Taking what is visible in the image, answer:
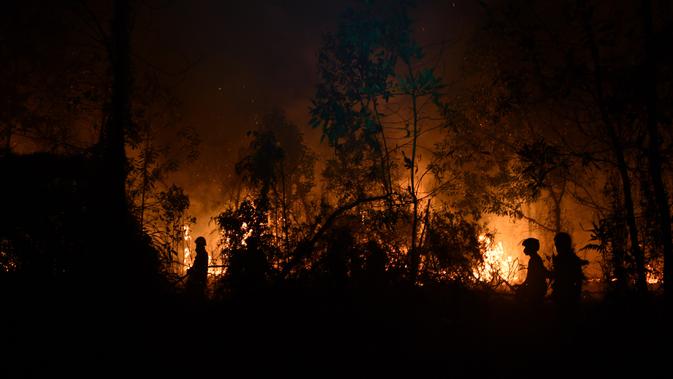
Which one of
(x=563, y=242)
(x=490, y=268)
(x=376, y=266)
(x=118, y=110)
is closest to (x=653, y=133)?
(x=563, y=242)

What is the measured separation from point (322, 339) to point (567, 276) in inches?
153

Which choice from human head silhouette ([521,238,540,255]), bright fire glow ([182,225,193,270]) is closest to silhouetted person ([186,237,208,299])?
bright fire glow ([182,225,193,270])

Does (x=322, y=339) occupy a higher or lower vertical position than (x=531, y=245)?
lower

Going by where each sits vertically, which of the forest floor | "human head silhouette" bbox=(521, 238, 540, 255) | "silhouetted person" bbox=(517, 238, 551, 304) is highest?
"human head silhouette" bbox=(521, 238, 540, 255)

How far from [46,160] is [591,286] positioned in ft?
56.3

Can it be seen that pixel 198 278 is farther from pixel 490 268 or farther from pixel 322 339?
pixel 490 268

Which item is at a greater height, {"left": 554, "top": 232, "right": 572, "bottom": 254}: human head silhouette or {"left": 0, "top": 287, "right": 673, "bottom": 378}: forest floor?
{"left": 554, "top": 232, "right": 572, "bottom": 254}: human head silhouette

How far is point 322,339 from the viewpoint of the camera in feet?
18.5

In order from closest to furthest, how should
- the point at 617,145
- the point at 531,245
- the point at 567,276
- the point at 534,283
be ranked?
1. the point at 567,276
2. the point at 617,145
3. the point at 531,245
4. the point at 534,283

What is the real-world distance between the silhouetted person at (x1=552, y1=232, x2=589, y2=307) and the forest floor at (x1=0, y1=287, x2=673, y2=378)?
284 mm

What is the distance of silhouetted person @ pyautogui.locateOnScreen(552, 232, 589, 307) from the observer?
628 centimetres

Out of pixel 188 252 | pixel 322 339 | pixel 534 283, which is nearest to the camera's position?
pixel 322 339

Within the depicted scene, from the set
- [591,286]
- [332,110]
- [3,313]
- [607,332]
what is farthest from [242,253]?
[591,286]

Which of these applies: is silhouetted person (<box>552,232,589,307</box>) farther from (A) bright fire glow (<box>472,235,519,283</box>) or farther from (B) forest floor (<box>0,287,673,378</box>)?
(A) bright fire glow (<box>472,235,519,283</box>)
